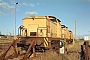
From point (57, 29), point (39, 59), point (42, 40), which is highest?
point (57, 29)

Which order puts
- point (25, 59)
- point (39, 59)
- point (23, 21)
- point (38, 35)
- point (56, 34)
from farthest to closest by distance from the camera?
point (56, 34)
point (23, 21)
point (38, 35)
point (39, 59)
point (25, 59)

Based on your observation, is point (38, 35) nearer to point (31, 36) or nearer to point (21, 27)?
point (31, 36)

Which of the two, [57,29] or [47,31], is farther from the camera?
[57,29]

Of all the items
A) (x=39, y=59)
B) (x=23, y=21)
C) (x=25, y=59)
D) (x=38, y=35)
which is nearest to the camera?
(x=25, y=59)

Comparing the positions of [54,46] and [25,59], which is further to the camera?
[54,46]

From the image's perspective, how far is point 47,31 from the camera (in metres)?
14.4

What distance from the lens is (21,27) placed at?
48.6ft

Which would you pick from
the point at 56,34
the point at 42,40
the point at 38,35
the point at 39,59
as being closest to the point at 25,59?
the point at 39,59

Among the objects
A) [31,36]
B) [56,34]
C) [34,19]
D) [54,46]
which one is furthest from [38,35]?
[56,34]

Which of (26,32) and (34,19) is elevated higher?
(34,19)

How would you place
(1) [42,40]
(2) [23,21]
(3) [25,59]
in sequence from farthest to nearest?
(2) [23,21]
(1) [42,40]
(3) [25,59]

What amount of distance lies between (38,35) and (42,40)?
1.23 m

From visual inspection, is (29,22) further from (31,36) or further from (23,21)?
(31,36)

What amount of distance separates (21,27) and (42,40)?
316cm
